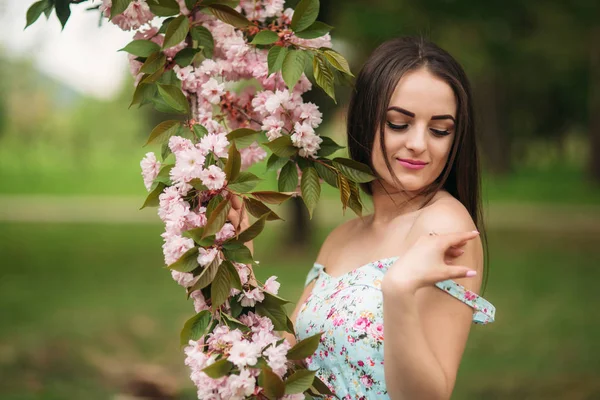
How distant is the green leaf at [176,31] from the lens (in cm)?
213

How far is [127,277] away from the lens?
11.7 meters

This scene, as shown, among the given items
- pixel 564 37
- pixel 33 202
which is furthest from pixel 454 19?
pixel 33 202

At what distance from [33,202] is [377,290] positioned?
27103 mm

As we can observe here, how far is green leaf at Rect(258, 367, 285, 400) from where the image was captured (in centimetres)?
189

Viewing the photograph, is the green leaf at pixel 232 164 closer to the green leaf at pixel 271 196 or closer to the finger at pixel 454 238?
the green leaf at pixel 271 196

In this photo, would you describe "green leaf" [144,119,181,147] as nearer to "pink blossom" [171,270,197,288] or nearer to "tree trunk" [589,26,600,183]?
"pink blossom" [171,270,197,288]

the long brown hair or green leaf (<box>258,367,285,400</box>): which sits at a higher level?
the long brown hair

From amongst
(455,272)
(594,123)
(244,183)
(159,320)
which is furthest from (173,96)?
(594,123)

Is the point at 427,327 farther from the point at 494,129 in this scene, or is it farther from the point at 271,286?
the point at 494,129

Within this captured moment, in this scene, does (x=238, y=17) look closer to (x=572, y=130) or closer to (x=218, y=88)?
(x=218, y=88)

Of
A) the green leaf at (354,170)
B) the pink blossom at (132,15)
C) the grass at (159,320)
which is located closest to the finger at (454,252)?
the green leaf at (354,170)

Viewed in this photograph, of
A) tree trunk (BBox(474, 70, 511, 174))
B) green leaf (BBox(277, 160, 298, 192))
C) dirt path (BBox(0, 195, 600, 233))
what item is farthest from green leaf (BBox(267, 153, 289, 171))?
tree trunk (BBox(474, 70, 511, 174))

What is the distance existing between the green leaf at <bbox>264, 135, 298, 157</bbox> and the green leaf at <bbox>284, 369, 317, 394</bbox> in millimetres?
613

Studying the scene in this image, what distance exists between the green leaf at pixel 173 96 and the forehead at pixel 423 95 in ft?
1.94
